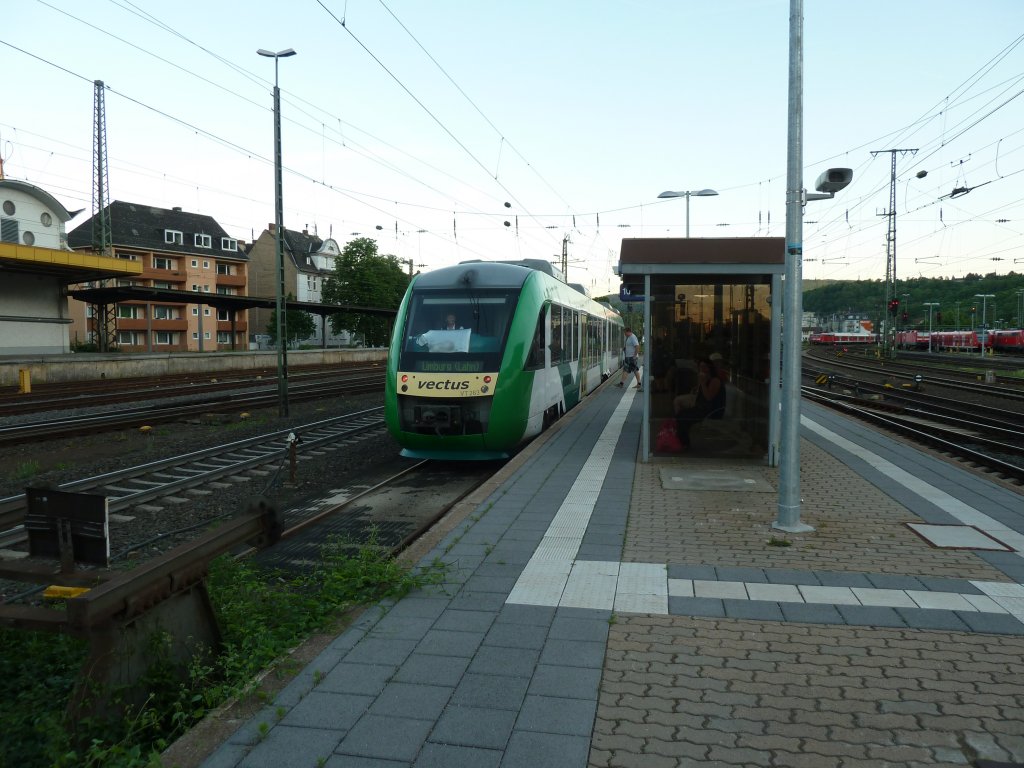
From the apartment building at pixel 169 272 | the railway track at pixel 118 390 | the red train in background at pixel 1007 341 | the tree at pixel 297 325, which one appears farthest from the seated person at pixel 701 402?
the tree at pixel 297 325

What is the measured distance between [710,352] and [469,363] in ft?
11.1

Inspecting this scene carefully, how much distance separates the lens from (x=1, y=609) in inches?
134

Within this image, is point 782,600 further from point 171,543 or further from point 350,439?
point 350,439

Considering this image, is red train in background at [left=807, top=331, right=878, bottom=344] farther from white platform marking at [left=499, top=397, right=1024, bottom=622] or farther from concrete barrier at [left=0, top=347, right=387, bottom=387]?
white platform marking at [left=499, top=397, right=1024, bottom=622]

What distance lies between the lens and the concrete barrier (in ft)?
86.8

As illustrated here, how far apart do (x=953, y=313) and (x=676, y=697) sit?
101955 mm

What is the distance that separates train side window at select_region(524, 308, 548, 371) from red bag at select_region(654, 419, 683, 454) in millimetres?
2104

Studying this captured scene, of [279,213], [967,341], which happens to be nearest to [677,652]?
[279,213]

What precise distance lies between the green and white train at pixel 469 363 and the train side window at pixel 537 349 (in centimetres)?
1

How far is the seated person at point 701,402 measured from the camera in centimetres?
1062

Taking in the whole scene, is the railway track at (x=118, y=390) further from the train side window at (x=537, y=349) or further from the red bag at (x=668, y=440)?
the red bag at (x=668, y=440)

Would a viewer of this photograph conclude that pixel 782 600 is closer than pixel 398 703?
No

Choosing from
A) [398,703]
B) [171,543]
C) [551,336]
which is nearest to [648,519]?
[398,703]

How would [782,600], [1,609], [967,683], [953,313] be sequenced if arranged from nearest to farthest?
[1,609] < [967,683] < [782,600] < [953,313]
